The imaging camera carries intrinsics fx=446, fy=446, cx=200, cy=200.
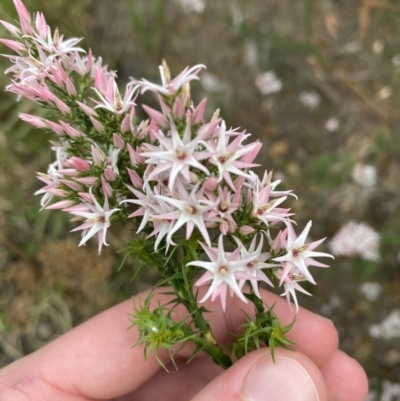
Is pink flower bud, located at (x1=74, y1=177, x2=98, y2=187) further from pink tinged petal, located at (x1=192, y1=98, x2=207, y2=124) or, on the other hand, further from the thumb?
the thumb

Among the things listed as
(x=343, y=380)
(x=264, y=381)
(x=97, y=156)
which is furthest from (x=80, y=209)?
(x=343, y=380)

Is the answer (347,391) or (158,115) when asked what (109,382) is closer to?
(347,391)

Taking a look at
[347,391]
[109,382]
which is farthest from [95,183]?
[347,391]

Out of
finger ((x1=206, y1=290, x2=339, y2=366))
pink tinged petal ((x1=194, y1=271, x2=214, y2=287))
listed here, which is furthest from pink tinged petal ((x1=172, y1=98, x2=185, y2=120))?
finger ((x1=206, y1=290, x2=339, y2=366))

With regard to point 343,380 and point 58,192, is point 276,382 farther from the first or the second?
point 58,192

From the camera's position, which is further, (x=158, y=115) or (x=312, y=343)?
(x=312, y=343)

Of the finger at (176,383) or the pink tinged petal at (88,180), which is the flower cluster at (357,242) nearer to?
the finger at (176,383)
